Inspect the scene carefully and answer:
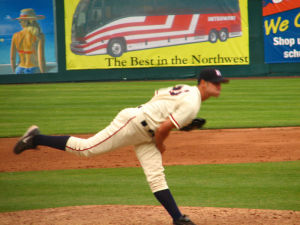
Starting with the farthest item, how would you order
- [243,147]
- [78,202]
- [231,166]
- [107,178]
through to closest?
[243,147] < [231,166] < [107,178] < [78,202]

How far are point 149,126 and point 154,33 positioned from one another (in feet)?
51.4

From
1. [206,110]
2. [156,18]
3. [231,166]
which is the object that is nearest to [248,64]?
[156,18]

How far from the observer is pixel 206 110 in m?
13.6

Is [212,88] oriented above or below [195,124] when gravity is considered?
above

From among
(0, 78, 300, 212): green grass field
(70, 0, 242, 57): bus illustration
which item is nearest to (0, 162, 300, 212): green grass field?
(0, 78, 300, 212): green grass field

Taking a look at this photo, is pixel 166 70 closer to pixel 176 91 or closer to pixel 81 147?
Answer: pixel 81 147

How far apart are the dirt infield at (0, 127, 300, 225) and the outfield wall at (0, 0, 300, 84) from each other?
31.1 ft

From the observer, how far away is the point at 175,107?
4.29 m

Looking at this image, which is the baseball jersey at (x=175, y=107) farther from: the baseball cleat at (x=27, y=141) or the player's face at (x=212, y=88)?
the baseball cleat at (x=27, y=141)

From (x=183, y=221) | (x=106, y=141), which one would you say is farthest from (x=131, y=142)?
(x=183, y=221)

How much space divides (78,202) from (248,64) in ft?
50.6

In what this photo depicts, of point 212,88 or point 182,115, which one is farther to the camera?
point 212,88

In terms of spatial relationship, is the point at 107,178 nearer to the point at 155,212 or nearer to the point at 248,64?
the point at 155,212

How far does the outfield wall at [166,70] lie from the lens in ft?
64.0
